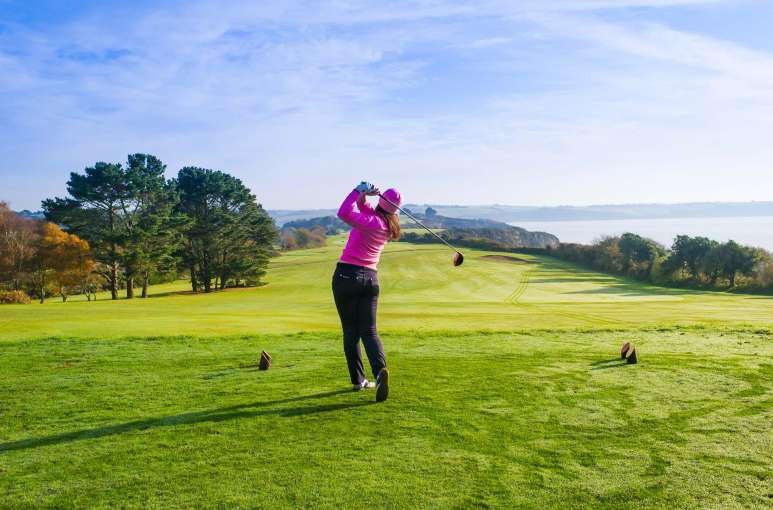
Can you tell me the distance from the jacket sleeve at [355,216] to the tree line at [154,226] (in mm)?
55108

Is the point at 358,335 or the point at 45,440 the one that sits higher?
the point at 358,335

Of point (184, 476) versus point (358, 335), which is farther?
point (358, 335)

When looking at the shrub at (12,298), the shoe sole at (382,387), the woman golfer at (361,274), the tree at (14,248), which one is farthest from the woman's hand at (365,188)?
the tree at (14,248)

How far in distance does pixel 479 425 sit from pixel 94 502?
345 centimetres

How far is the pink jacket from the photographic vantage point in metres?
7.01

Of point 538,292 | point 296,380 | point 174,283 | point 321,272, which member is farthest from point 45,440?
point 174,283

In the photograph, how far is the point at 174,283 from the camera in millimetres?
84625

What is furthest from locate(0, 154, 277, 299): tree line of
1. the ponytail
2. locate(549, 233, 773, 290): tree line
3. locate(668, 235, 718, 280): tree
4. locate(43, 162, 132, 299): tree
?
the ponytail

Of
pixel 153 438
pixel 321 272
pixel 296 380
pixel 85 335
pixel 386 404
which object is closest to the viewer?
pixel 153 438

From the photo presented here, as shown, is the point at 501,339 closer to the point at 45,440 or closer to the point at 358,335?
the point at 358,335

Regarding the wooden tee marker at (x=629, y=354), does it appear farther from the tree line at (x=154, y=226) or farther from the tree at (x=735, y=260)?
the tree at (x=735, y=260)

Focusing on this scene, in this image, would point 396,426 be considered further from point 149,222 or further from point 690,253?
point 690,253

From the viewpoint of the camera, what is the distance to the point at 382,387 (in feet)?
21.4

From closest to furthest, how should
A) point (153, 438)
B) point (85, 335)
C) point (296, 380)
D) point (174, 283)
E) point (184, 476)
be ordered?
point (184, 476) → point (153, 438) → point (296, 380) → point (85, 335) → point (174, 283)
